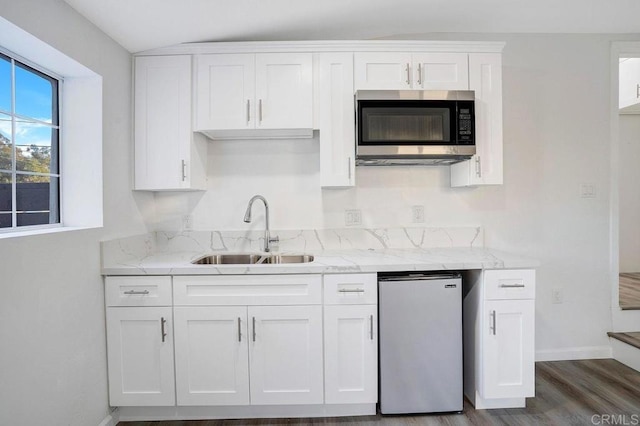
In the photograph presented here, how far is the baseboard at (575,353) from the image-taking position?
8.59 ft

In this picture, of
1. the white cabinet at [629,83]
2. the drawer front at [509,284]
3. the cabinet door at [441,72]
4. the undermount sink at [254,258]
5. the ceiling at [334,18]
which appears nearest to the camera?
the ceiling at [334,18]

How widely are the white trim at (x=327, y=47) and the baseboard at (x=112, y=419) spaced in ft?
7.10

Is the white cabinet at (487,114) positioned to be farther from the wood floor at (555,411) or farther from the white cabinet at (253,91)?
the wood floor at (555,411)

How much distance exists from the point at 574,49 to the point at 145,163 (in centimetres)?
322

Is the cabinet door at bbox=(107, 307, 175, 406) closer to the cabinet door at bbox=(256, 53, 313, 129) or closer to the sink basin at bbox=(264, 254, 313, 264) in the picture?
the sink basin at bbox=(264, 254, 313, 264)

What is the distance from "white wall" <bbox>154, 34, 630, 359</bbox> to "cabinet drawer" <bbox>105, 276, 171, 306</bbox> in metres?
0.69

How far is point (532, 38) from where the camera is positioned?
2.60 m

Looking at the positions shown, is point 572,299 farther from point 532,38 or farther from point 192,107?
point 192,107

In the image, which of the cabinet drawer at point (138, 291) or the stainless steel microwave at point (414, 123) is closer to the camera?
the cabinet drawer at point (138, 291)

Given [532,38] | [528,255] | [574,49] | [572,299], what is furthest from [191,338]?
[574,49]

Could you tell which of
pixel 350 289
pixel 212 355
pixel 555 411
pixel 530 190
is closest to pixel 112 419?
pixel 212 355

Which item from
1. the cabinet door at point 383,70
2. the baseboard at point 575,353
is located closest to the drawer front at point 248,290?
the cabinet door at point 383,70

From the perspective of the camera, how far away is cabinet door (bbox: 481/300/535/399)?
6.38ft

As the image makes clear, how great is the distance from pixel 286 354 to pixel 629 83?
4.20m
